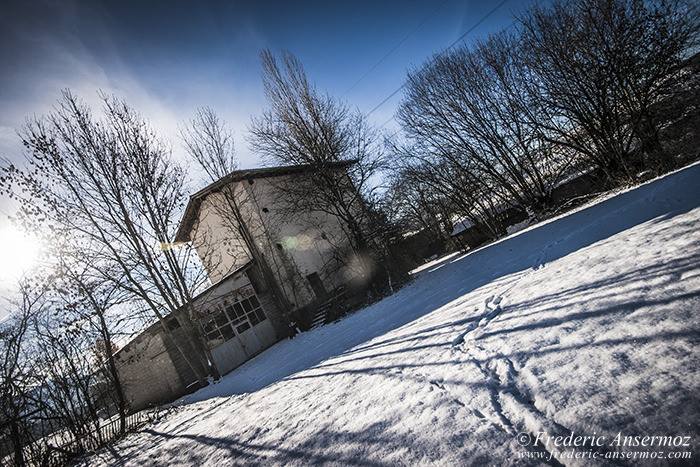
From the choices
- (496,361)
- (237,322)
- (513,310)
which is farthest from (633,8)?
(237,322)

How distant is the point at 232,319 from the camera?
13758 millimetres

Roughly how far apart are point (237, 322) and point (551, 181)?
57.6 feet

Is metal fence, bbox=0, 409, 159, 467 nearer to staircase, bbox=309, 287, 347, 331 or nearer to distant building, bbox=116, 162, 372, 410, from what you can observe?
distant building, bbox=116, 162, 372, 410

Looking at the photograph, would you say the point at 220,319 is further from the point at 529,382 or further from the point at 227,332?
the point at 529,382

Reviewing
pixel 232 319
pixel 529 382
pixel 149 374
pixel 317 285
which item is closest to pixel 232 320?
pixel 232 319

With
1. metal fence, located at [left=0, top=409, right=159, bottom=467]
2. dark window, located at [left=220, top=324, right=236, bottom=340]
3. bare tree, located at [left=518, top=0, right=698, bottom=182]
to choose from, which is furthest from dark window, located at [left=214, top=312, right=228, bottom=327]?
bare tree, located at [left=518, top=0, right=698, bottom=182]

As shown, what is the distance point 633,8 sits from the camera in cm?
966

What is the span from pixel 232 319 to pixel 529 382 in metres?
14.1

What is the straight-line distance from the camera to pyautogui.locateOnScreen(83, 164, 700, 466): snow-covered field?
1.51 meters

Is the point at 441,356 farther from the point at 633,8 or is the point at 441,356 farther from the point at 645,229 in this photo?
the point at 633,8

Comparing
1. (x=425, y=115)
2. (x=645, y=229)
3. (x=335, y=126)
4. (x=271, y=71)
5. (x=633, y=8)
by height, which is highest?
(x=271, y=71)

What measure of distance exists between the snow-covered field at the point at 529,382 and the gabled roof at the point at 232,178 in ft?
35.7

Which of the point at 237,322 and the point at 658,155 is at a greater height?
the point at 237,322

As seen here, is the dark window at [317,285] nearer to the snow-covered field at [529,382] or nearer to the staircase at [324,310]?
the staircase at [324,310]
